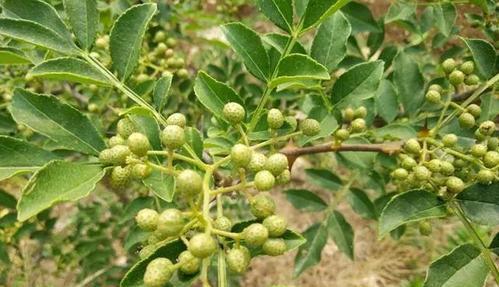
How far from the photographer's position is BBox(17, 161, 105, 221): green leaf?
1.15 m

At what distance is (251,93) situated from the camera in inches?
114

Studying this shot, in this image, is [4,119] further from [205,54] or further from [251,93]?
[205,54]

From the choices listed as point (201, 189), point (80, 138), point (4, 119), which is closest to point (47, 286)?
point (4, 119)

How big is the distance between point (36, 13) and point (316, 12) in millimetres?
715

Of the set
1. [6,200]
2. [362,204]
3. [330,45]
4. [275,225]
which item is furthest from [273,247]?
[6,200]

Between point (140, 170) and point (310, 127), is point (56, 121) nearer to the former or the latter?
point (140, 170)

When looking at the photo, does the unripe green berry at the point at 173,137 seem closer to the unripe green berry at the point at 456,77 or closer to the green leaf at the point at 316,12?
the green leaf at the point at 316,12

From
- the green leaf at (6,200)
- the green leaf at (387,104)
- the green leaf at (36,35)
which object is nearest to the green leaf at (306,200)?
the green leaf at (387,104)

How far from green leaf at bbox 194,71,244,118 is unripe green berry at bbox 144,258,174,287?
50 cm

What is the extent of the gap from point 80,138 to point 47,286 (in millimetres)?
2710

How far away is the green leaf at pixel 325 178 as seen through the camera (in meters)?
2.77

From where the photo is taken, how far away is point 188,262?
120cm

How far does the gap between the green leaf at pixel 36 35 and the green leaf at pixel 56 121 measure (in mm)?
137

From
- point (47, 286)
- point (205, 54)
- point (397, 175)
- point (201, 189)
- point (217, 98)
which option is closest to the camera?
point (201, 189)
